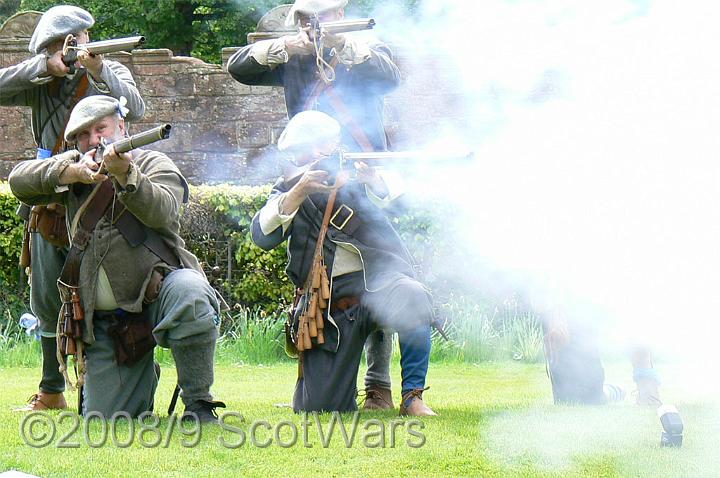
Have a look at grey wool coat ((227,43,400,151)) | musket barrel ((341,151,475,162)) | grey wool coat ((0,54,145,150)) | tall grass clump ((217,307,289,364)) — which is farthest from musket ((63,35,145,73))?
tall grass clump ((217,307,289,364))

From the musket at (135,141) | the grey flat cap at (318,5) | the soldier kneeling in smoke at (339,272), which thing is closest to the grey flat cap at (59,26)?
the musket at (135,141)

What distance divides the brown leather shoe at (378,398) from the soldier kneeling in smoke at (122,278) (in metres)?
0.98

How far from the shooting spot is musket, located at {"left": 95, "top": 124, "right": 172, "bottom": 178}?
5.20 m

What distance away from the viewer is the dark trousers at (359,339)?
600cm

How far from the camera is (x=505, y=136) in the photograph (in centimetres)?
637

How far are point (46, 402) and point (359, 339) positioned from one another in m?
1.77

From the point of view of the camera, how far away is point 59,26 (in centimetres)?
634

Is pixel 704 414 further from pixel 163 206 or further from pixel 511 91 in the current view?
pixel 163 206

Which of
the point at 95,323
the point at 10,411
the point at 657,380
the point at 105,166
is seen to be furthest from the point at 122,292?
the point at 657,380

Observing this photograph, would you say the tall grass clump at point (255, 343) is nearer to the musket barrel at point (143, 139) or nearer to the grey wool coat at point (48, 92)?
the grey wool coat at point (48, 92)

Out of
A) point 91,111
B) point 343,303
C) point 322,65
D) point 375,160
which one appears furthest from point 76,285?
point 322,65

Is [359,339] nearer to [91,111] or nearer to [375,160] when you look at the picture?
[375,160]

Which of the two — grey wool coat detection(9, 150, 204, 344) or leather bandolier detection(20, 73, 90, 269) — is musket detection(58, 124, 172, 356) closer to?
grey wool coat detection(9, 150, 204, 344)

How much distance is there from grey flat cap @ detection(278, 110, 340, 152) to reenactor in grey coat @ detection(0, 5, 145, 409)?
3.38ft
